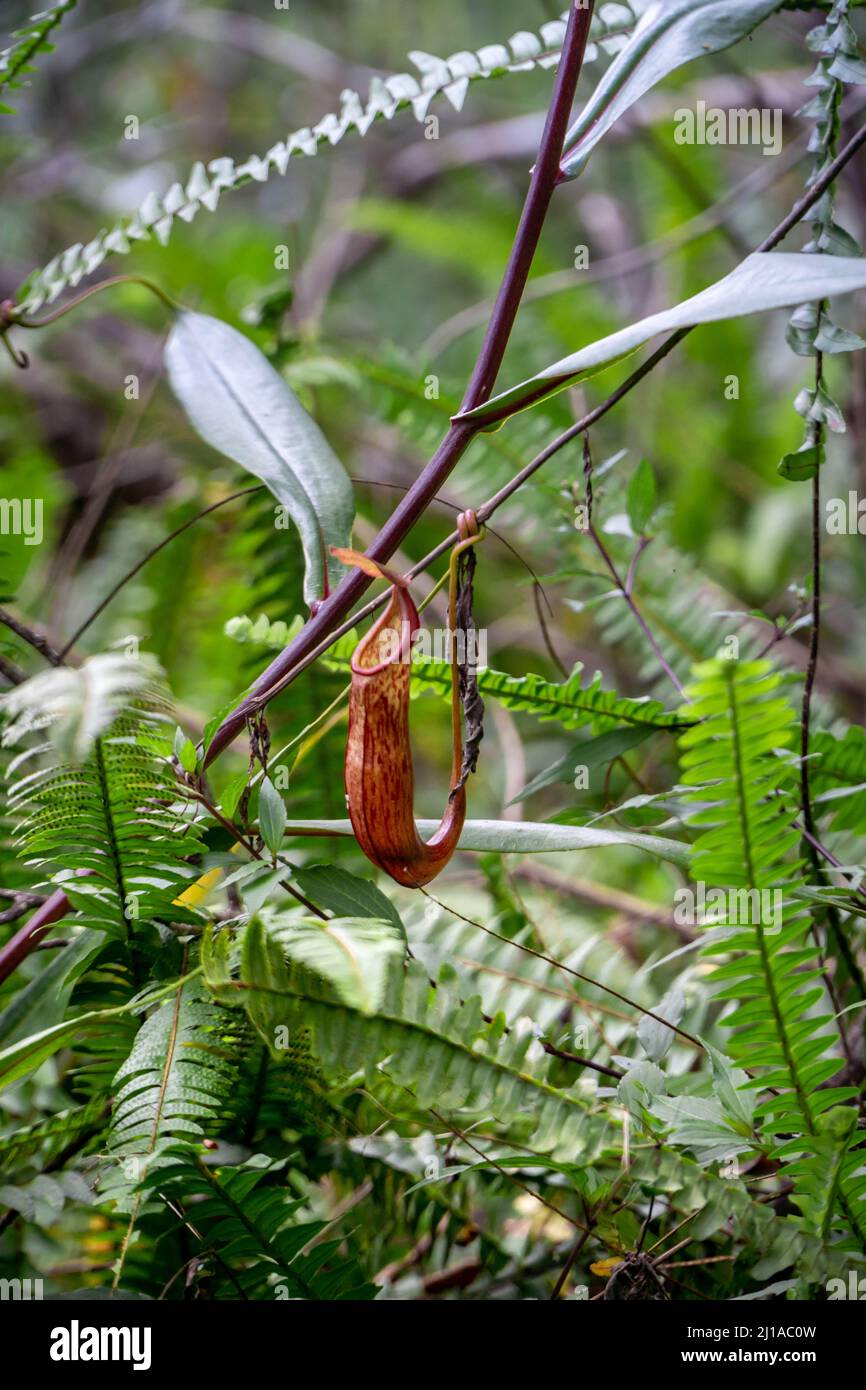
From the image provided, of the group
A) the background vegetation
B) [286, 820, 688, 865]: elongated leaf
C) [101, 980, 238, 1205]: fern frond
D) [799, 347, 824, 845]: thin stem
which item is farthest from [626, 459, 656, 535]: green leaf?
[101, 980, 238, 1205]: fern frond

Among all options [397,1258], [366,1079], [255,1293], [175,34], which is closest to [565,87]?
[366,1079]

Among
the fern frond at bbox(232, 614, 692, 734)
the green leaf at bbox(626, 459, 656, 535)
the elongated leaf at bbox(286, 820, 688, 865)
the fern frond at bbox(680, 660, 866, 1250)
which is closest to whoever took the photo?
the fern frond at bbox(680, 660, 866, 1250)

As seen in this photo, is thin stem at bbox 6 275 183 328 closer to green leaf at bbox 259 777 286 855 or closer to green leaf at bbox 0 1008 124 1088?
green leaf at bbox 259 777 286 855

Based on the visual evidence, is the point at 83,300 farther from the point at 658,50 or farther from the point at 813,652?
the point at 813,652

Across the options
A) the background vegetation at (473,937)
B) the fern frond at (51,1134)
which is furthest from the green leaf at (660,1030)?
the fern frond at (51,1134)

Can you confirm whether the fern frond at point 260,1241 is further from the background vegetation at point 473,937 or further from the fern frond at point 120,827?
the fern frond at point 120,827

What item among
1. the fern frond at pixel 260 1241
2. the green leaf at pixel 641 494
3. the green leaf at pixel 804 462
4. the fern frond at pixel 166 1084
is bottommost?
the fern frond at pixel 260 1241

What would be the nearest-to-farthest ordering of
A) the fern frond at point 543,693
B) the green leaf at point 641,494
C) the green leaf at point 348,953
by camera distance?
the green leaf at point 348,953 < the fern frond at point 543,693 < the green leaf at point 641,494
